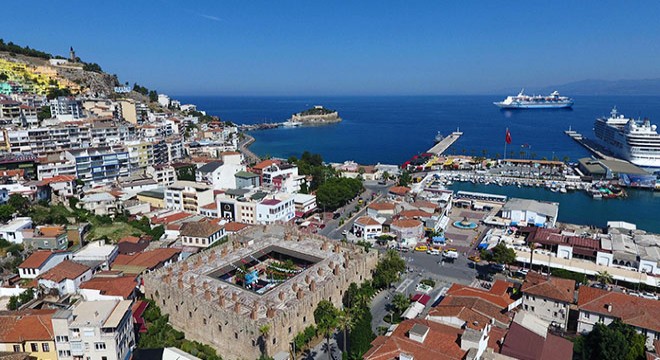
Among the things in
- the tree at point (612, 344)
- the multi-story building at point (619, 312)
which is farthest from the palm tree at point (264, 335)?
the multi-story building at point (619, 312)

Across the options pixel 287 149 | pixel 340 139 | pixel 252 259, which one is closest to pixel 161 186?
pixel 252 259

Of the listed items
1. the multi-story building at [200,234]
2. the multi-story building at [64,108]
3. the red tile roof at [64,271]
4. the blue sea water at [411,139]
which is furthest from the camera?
the blue sea water at [411,139]

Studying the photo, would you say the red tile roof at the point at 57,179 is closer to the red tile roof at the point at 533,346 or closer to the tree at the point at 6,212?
the tree at the point at 6,212

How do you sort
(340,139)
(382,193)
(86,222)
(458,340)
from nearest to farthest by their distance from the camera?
(458,340)
(86,222)
(382,193)
(340,139)

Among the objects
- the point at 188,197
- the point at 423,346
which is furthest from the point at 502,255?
the point at 188,197

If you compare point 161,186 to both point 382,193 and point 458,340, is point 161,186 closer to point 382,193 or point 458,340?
point 382,193
